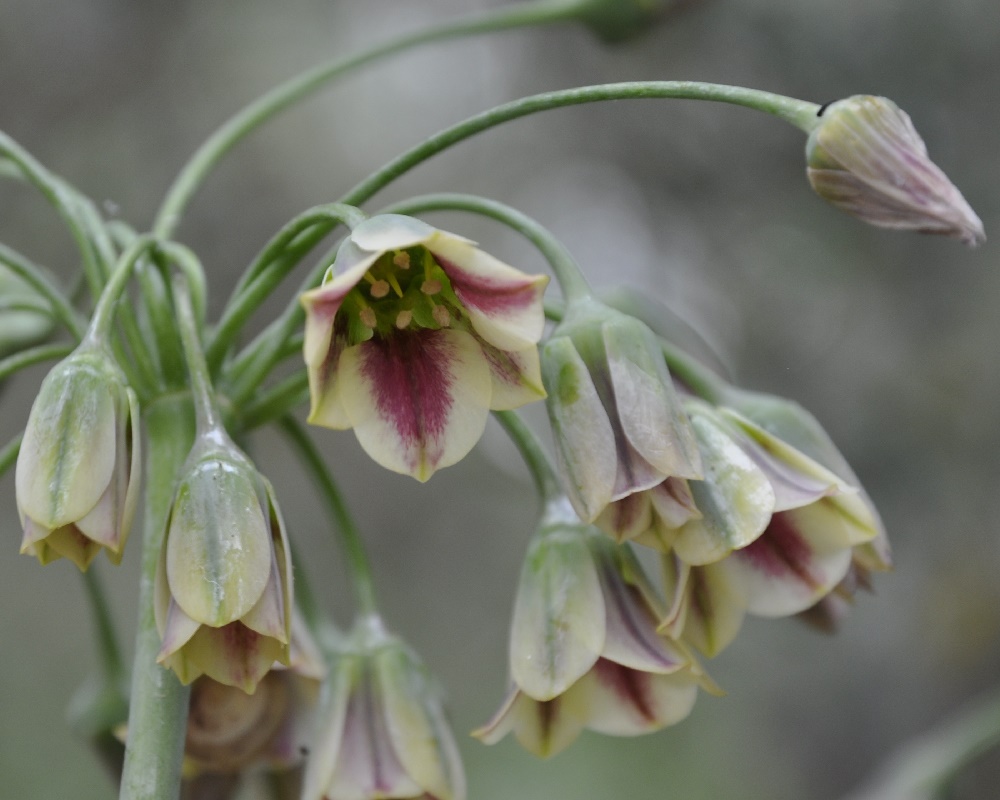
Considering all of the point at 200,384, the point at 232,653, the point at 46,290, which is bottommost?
the point at 232,653

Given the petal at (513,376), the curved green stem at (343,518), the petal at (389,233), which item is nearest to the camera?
the petal at (389,233)

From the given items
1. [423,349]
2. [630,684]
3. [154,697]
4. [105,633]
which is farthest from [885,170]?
[105,633]

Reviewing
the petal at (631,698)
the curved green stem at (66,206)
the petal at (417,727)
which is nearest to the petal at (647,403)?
the petal at (631,698)

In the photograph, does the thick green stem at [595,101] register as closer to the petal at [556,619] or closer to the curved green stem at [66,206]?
the curved green stem at [66,206]

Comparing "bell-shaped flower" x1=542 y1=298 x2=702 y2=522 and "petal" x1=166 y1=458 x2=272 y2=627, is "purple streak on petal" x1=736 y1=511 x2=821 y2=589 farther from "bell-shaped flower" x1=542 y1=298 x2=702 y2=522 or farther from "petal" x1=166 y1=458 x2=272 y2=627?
"petal" x1=166 y1=458 x2=272 y2=627

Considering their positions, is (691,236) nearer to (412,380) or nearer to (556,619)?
(556,619)

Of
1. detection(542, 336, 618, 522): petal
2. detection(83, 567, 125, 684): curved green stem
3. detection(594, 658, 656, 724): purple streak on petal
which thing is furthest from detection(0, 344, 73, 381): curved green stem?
detection(594, 658, 656, 724): purple streak on petal
